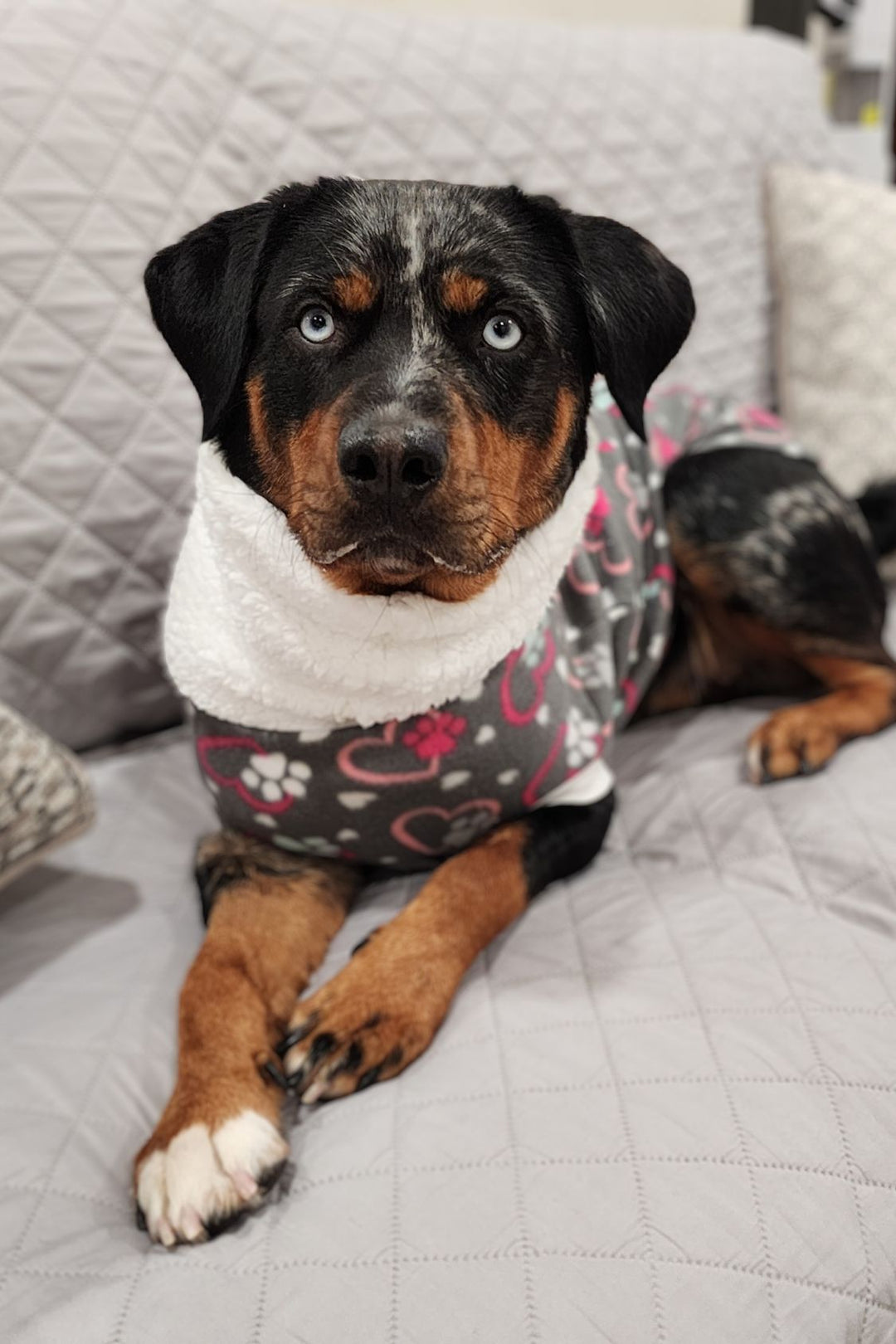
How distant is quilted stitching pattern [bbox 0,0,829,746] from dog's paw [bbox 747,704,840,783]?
959 mm

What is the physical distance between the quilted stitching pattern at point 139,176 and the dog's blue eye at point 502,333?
2.41 feet

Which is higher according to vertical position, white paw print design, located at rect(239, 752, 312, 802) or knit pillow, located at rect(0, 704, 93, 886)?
white paw print design, located at rect(239, 752, 312, 802)

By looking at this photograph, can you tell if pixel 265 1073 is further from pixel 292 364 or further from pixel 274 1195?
pixel 292 364

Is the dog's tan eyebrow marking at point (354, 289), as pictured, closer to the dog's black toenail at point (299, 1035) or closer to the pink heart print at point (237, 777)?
the pink heart print at point (237, 777)

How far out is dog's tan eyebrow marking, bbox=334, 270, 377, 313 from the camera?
3.50 feet

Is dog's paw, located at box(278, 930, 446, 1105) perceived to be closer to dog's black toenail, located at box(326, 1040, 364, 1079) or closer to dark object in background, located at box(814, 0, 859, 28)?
dog's black toenail, located at box(326, 1040, 364, 1079)

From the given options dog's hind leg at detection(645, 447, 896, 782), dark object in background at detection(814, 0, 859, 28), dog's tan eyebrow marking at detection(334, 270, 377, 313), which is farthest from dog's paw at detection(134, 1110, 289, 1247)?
dark object in background at detection(814, 0, 859, 28)

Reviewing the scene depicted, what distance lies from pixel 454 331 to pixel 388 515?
0.81 feet

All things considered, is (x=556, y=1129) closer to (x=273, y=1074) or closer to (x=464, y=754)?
(x=273, y=1074)

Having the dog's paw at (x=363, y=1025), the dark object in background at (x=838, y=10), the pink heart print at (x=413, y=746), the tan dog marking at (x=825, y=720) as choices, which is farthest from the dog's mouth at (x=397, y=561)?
the dark object in background at (x=838, y=10)

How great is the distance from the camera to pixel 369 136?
187 cm

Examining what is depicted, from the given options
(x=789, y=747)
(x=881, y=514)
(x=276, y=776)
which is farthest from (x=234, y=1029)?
(x=881, y=514)

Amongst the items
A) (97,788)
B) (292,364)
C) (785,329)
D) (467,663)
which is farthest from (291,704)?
(785,329)

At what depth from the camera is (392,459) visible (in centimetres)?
94
